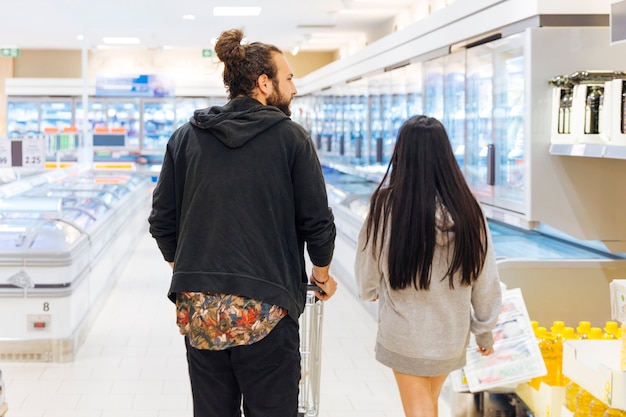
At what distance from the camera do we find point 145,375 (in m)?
5.69

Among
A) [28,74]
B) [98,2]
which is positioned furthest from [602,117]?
[28,74]

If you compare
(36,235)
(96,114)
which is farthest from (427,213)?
(96,114)

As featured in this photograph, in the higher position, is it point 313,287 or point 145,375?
point 313,287

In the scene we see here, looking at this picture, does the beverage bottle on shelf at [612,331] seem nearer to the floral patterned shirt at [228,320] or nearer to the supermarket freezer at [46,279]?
the floral patterned shirt at [228,320]

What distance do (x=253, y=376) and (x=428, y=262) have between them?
0.83 metres

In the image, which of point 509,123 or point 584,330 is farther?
point 509,123

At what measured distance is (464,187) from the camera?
10.5 ft

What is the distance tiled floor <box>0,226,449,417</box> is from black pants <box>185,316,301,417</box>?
7.36 feet

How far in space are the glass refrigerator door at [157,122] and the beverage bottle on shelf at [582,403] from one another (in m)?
17.0

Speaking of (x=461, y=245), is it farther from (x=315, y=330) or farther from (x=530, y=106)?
(x=530, y=106)

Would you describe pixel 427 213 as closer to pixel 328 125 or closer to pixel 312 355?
pixel 312 355

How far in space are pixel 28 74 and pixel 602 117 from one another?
1932 centimetres

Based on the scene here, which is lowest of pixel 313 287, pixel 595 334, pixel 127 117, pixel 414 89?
pixel 595 334

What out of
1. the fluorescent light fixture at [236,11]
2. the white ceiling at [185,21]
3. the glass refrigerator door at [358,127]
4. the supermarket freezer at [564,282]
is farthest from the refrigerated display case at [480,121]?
the fluorescent light fixture at [236,11]
